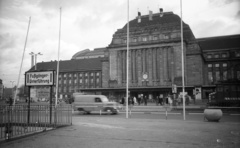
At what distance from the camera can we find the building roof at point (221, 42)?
84.2 metres

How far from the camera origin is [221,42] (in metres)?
87.6

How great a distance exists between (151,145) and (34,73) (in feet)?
27.3

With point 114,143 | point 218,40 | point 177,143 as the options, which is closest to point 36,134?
point 114,143

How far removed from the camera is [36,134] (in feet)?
32.1

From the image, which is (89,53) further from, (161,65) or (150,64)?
(161,65)

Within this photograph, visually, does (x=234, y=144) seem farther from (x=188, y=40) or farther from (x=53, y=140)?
(x=188, y=40)

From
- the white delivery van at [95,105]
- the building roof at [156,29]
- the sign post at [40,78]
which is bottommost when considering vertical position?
the white delivery van at [95,105]

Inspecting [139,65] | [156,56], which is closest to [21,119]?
[156,56]

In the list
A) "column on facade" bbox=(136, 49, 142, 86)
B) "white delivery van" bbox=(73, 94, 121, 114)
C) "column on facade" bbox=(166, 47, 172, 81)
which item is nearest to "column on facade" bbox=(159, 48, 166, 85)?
"column on facade" bbox=(166, 47, 172, 81)

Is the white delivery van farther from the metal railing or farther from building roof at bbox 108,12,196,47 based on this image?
building roof at bbox 108,12,196,47

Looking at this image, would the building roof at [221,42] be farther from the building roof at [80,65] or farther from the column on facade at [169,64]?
the building roof at [80,65]

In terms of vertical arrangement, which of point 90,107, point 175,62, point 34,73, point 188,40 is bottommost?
point 90,107

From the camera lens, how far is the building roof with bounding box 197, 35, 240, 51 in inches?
3314

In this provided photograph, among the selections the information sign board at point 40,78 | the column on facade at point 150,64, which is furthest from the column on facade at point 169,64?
the information sign board at point 40,78
